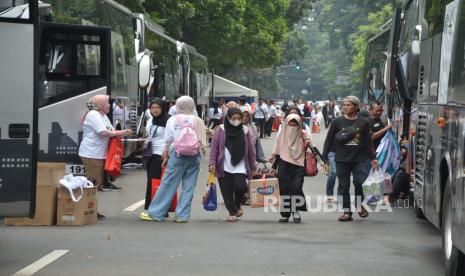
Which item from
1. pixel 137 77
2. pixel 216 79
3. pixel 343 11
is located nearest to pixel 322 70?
pixel 343 11

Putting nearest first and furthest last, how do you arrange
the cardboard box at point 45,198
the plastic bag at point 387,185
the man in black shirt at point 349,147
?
the cardboard box at point 45,198 < the man in black shirt at point 349,147 < the plastic bag at point 387,185

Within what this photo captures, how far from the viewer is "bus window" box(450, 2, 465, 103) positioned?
868 centimetres

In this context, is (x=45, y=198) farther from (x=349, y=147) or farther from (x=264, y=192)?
(x=349, y=147)

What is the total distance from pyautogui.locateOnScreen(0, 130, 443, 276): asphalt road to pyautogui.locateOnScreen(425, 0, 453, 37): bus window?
2362 millimetres

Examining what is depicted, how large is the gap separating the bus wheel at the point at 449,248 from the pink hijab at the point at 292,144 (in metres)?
4.63

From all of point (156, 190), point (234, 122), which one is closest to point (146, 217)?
point (156, 190)

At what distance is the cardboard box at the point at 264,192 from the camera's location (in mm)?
14047

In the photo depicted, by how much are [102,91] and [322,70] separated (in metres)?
139

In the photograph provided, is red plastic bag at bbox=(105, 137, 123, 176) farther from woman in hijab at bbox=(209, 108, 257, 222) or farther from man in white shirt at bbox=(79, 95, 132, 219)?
woman in hijab at bbox=(209, 108, 257, 222)

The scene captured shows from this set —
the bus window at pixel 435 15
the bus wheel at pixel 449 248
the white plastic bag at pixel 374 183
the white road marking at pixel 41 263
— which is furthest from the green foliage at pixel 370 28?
the bus wheel at pixel 449 248

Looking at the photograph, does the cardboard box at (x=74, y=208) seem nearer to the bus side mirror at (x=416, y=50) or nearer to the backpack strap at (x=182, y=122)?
the backpack strap at (x=182, y=122)

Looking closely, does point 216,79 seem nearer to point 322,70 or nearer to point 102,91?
point 102,91

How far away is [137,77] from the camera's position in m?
23.8

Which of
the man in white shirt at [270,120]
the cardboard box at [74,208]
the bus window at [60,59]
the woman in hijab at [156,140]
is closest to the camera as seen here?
the cardboard box at [74,208]
